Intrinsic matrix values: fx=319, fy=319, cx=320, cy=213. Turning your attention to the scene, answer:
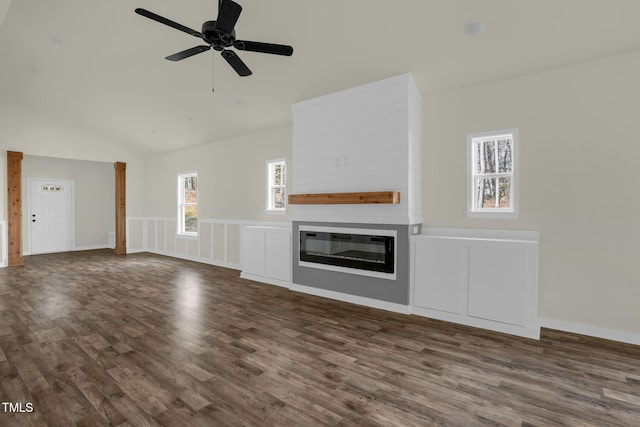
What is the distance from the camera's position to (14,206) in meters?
6.92

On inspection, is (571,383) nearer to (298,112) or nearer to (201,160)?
(298,112)

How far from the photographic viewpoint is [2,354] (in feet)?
9.34

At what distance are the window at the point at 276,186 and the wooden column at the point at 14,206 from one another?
220 inches

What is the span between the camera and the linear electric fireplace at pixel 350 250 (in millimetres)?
4176

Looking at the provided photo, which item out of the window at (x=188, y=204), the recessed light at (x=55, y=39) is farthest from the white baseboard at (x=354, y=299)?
the recessed light at (x=55, y=39)

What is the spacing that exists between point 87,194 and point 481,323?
34.8 feet

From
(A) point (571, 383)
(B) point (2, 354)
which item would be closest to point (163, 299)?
(B) point (2, 354)

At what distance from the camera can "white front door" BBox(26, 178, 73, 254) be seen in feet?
27.9

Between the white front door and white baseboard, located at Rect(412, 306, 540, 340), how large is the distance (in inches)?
388

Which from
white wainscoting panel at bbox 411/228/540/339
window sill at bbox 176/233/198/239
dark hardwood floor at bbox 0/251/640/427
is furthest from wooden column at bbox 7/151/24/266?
white wainscoting panel at bbox 411/228/540/339

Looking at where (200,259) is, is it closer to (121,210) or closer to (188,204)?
(188,204)

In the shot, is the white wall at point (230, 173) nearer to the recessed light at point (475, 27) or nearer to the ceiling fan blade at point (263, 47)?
the ceiling fan blade at point (263, 47)

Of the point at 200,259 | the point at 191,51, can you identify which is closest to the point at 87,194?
the point at 200,259

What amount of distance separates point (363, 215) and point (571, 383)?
8.82 feet
